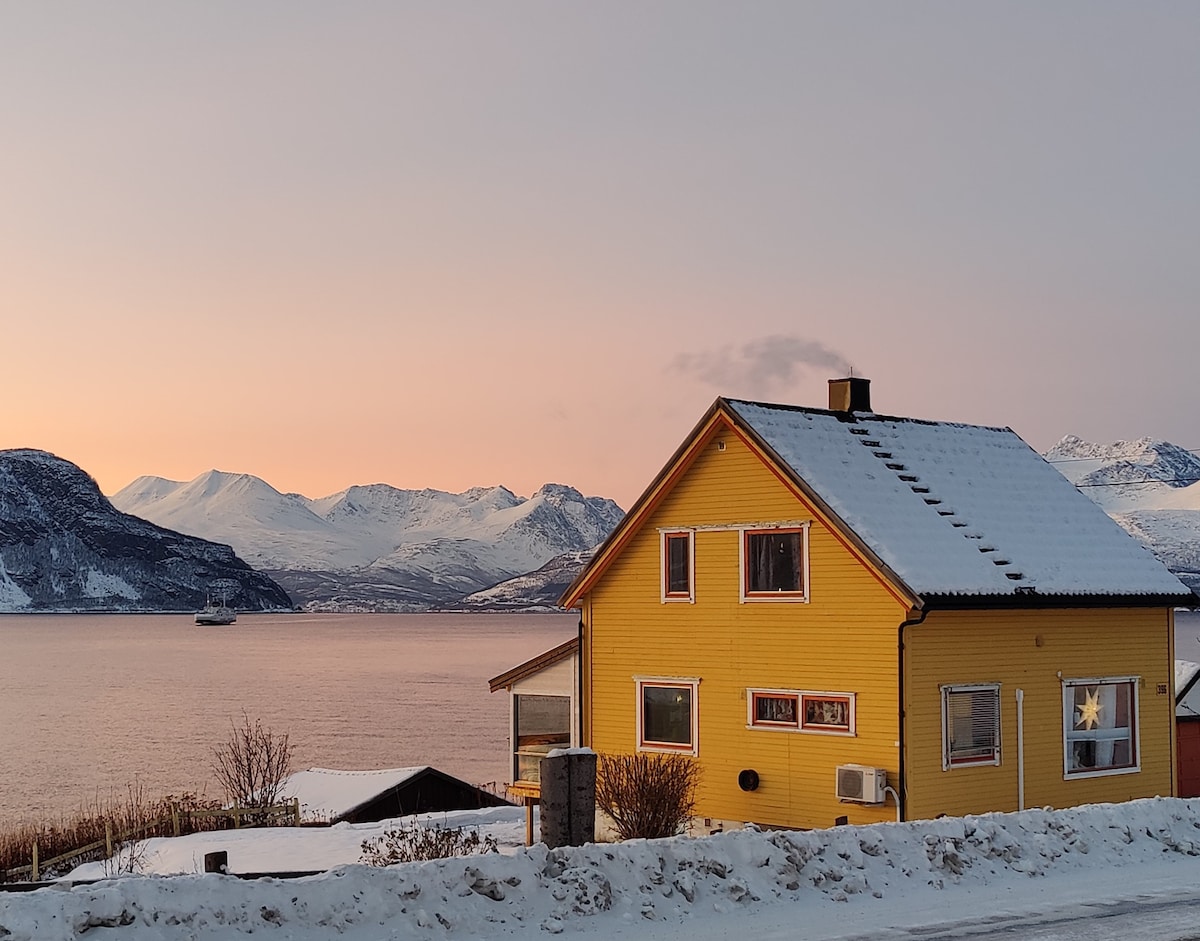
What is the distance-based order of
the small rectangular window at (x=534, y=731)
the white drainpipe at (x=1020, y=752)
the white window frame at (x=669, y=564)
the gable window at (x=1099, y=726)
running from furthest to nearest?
the small rectangular window at (x=534, y=731) < the white window frame at (x=669, y=564) < the gable window at (x=1099, y=726) < the white drainpipe at (x=1020, y=752)

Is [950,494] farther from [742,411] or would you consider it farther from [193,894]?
[193,894]

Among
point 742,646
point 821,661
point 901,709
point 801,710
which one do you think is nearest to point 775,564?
point 742,646

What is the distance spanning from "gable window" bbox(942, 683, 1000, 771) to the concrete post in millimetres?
11054

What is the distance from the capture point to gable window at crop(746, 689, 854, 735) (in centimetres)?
2603

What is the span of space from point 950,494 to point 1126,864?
12.2 meters

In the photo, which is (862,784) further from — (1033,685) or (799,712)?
(1033,685)

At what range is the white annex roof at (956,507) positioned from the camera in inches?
1044

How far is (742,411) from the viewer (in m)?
28.2

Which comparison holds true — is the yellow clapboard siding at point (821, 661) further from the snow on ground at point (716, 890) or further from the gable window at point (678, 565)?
the snow on ground at point (716, 890)

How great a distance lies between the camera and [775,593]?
27562 millimetres

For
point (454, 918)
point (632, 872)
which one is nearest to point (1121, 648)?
point (632, 872)

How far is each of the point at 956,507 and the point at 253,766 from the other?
63.1 m

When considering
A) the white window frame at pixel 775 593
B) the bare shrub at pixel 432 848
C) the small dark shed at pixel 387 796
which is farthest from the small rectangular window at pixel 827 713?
the small dark shed at pixel 387 796

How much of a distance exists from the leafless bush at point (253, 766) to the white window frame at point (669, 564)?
21.3 metres
